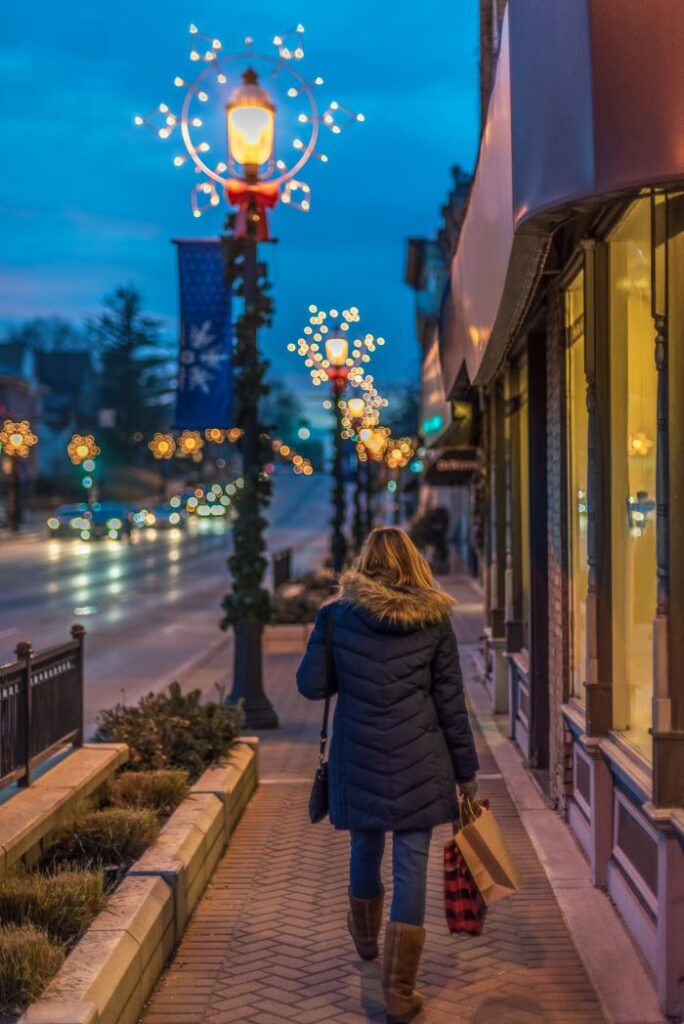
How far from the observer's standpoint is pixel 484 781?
1012 centimetres

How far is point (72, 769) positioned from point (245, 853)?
1.12 metres

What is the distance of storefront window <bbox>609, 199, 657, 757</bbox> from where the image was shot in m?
6.58

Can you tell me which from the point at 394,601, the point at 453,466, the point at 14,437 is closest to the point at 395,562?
the point at 394,601

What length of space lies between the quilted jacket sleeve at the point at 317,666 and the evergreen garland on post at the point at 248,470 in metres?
7.50

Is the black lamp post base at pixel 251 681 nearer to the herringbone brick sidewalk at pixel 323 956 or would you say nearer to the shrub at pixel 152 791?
the herringbone brick sidewalk at pixel 323 956

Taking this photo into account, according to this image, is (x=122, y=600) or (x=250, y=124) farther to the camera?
(x=122, y=600)

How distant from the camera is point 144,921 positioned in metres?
5.46

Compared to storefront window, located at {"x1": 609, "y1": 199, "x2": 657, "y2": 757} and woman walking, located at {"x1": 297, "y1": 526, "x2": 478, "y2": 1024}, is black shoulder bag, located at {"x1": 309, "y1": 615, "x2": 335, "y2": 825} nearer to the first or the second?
woman walking, located at {"x1": 297, "y1": 526, "x2": 478, "y2": 1024}

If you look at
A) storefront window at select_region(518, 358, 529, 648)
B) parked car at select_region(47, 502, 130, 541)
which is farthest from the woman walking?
parked car at select_region(47, 502, 130, 541)

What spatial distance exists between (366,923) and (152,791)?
2361 mm

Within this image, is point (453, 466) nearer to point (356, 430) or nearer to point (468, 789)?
point (468, 789)

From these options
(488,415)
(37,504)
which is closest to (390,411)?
(37,504)

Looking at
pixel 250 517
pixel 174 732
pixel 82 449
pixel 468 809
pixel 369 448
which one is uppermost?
pixel 82 449

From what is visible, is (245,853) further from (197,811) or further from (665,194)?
(665,194)
